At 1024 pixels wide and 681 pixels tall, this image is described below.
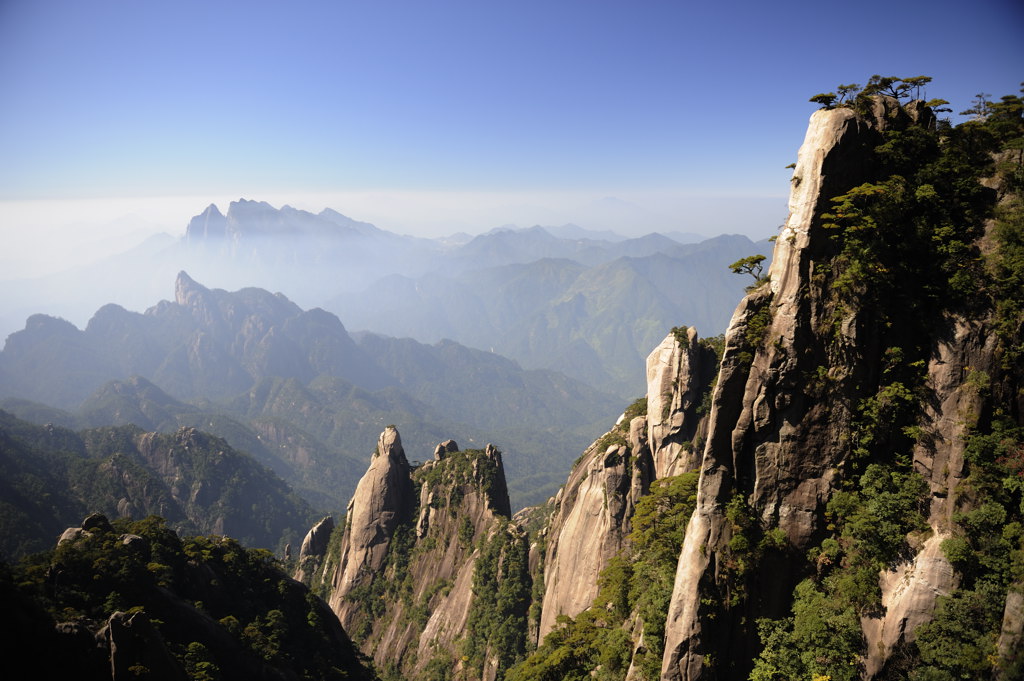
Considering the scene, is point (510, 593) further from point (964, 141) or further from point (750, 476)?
point (964, 141)

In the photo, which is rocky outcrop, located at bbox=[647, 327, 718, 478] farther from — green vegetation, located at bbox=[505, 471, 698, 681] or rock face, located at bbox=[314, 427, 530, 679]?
rock face, located at bbox=[314, 427, 530, 679]

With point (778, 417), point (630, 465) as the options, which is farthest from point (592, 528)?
point (778, 417)

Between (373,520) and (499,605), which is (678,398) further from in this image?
(373,520)

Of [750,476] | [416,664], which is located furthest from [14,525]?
[750,476]

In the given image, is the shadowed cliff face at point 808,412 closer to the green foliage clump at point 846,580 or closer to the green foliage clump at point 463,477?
the green foliage clump at point 846,580

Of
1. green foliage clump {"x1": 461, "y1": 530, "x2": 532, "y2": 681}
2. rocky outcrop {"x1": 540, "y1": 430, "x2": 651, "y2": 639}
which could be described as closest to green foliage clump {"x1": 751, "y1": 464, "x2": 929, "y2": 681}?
rocky outcrop {"x1": 540, "y1": 430, "x2": 651, "y2": 639}

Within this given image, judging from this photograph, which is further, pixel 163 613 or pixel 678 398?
pixel 678 398
